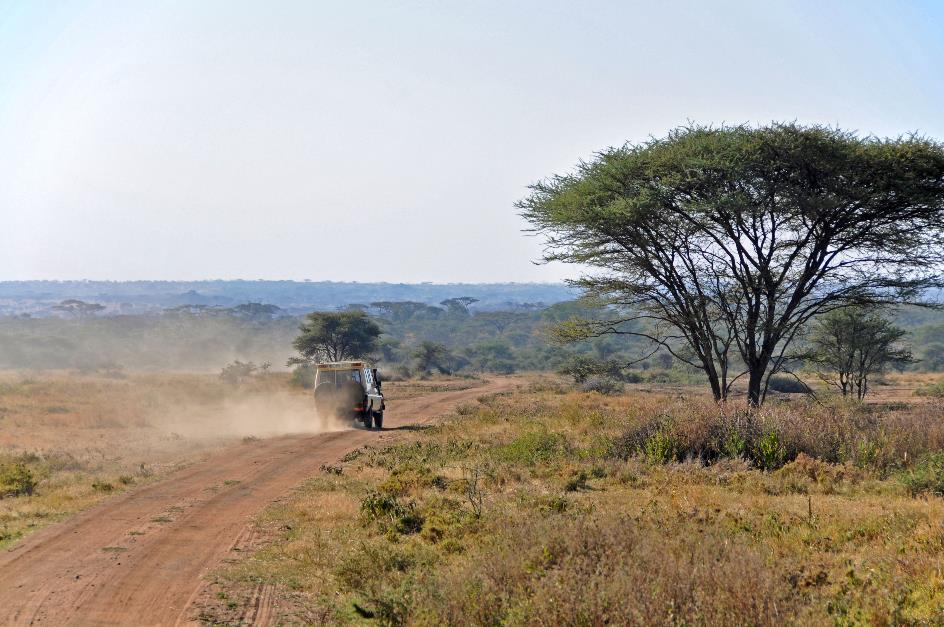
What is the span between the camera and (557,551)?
807 cm

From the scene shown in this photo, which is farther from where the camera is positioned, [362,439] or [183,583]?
[362,439]

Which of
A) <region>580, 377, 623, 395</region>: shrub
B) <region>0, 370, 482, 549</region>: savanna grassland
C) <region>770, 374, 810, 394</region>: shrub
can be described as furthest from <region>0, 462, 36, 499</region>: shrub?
<region>770, 374, 810, 394</region>: shrub

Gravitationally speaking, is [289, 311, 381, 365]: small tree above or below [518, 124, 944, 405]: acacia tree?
below

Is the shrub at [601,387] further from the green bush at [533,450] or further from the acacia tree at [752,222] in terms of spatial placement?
the green bush at [533,450]

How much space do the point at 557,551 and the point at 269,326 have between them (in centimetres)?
15416

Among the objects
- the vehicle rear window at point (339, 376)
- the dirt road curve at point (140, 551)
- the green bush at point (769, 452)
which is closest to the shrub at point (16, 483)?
the dirt road curve at point (140, 551)

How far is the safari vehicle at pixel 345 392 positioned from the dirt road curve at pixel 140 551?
31.8 feet

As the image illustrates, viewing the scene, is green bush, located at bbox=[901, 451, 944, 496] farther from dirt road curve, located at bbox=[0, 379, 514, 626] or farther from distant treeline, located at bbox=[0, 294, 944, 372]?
distant treeline, located at bbox=[0, 294, 944, 372]

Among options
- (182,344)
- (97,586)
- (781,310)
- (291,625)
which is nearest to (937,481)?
(291,625)

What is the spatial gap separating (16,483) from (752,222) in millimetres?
19486

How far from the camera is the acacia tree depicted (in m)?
21.6

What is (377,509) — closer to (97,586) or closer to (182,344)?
(97,586)

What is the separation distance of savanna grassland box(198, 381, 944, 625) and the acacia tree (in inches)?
238

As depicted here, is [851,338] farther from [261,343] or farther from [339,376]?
[261,343]
